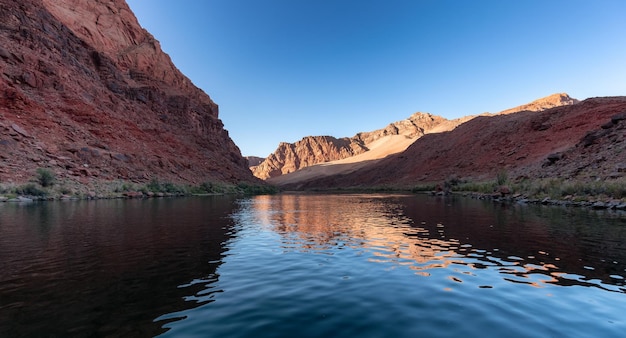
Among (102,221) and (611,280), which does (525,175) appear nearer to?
(611,280)

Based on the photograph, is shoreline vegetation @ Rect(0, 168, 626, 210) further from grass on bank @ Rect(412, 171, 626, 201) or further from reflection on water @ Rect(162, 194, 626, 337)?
reflection on water @ Rect(162, 194, 626, 337)

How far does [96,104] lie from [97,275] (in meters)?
72.7

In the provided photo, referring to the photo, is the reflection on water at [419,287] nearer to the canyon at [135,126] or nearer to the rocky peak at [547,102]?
the canyon at [135,126]

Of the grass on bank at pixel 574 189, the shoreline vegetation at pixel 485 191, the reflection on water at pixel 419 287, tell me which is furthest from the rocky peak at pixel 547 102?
the reflection on water at pixel 419 287

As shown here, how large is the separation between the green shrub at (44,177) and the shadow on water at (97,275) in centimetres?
2973

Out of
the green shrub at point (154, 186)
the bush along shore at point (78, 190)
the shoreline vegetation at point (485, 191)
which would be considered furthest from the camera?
the green shrub at point (154, 186)

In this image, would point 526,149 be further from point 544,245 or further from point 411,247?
point 411,247

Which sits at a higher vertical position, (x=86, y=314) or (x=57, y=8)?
(x=57, y=8)

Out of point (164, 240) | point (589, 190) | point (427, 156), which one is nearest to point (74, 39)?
point (164, 240)

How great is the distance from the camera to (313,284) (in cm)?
859

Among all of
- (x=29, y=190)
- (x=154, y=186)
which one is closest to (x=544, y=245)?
(x=29, y=190)

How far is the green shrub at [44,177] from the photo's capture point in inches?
1629

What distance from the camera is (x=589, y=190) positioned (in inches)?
1179

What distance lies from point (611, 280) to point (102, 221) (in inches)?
945
